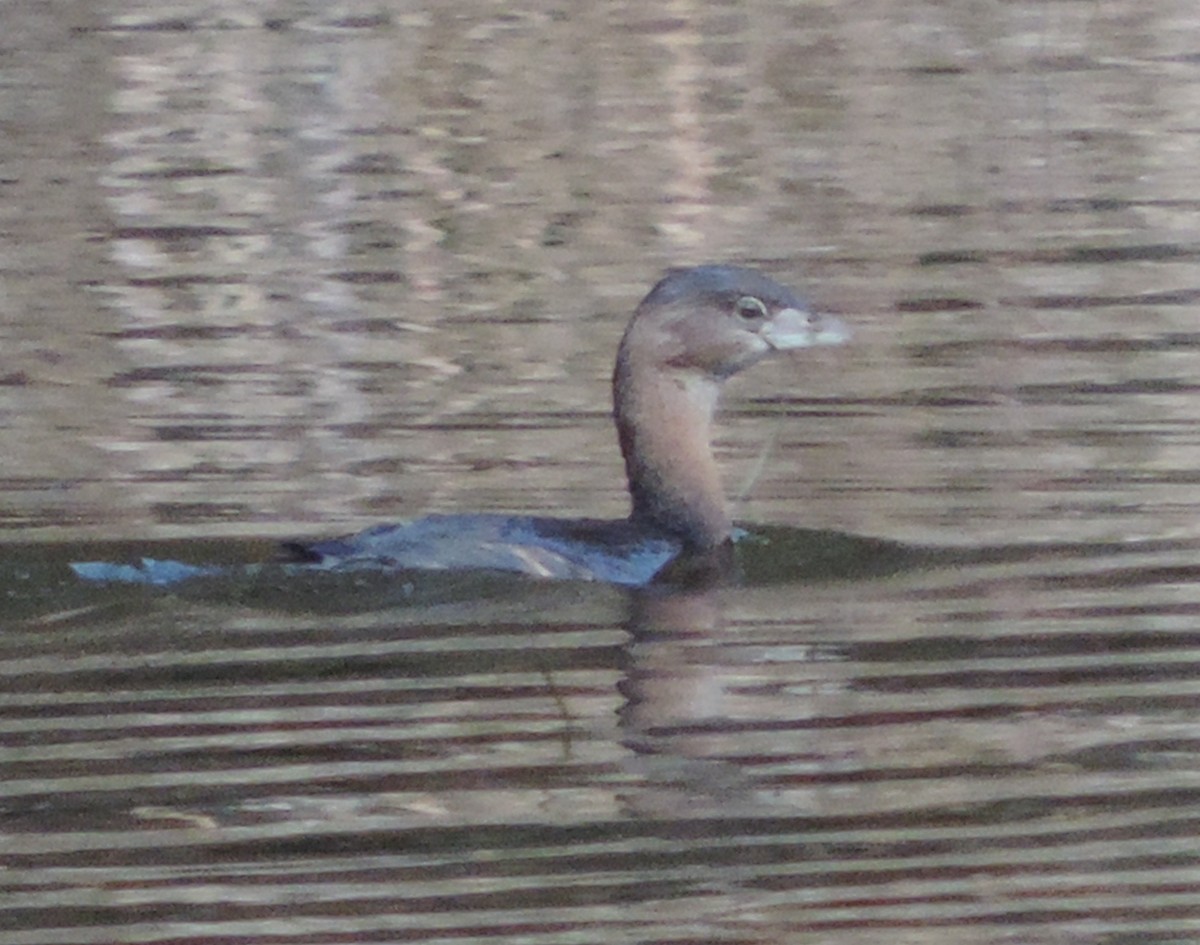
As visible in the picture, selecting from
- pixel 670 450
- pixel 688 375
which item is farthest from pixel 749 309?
pixel 670 450

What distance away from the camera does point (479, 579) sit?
27.4 feet

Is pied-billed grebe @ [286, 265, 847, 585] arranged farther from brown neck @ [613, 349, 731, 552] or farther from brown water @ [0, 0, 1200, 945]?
brown water @ [0, 0, 1200, 945]

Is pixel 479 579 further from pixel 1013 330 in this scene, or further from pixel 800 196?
pixel 800 196

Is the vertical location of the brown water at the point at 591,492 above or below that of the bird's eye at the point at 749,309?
below

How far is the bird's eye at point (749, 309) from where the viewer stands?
9469 millimetres

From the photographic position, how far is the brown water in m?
5.71

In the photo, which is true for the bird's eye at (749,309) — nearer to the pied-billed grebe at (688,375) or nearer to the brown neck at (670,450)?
the pied-billed grebe at (688,375)

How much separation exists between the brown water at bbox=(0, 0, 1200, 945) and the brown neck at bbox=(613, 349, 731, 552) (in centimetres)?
27

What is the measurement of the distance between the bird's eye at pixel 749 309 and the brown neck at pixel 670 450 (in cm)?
24

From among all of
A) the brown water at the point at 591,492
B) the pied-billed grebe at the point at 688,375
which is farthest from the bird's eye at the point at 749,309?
the brown water at the point at 591,492

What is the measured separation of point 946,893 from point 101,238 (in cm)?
1004

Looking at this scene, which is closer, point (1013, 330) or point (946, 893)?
point (946, 893)

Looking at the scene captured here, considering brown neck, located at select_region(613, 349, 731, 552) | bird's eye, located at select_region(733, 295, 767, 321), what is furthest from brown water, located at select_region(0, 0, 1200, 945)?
bird's eye, located at select_region(733, 295, 767, 321)

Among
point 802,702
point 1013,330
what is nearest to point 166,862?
point 802,702
